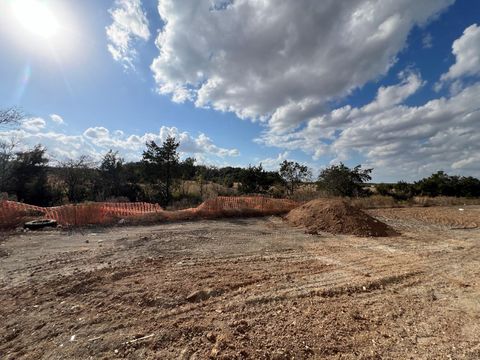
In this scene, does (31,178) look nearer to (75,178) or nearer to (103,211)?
(75,178)

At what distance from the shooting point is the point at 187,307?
4.05 metres

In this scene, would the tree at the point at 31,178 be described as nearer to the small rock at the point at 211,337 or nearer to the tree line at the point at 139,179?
the tree line at the point at 139,179

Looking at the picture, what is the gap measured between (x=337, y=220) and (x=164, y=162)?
14191 mm

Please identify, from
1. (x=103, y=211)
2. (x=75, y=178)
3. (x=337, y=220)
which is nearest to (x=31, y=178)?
(x=75, y=178)

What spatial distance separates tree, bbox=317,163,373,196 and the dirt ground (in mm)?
18053

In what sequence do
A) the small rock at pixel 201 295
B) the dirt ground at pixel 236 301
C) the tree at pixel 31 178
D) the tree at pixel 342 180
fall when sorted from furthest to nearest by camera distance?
the tree at pixel 342 180 < the tree at pixel 31 178 < the small rock at pixel 201 295 < the dirt ground at pixel 236 301

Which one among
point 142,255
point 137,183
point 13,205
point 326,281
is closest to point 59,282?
point 142,255

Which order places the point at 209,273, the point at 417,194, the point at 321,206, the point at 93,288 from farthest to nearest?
the point at 417,194 < the point at 321,206 < the point at 209,273 < the point at 93,288

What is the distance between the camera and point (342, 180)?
26125 millimetres

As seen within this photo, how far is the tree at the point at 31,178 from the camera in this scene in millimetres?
19062

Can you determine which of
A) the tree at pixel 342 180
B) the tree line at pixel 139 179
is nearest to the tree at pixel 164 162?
the tree line at pixel 139 179

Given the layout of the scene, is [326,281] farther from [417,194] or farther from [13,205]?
[417,194]

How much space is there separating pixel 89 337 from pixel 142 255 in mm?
3587

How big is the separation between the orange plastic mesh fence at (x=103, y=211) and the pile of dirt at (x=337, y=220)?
2682 mm
